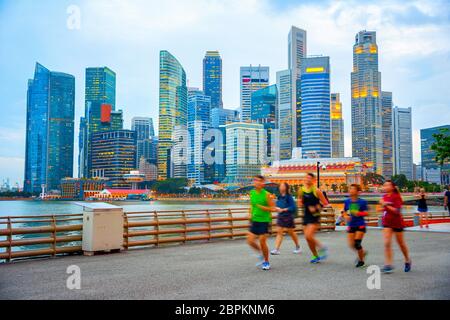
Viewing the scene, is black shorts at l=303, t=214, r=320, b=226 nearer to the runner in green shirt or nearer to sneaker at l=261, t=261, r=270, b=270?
the runner in green shirt

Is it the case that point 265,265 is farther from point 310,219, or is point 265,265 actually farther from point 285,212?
point 285,212

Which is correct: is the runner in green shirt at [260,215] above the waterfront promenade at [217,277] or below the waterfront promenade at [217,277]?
above

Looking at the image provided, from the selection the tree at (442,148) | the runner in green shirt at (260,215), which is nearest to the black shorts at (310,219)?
the runner in green shirt at (260,215)

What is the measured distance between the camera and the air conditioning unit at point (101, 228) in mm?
12844

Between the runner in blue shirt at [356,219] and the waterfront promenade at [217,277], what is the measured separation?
0.54 meters

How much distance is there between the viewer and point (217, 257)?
1239 centimetres

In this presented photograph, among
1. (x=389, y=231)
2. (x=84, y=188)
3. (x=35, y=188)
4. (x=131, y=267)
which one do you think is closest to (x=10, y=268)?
(x=131, y=267)

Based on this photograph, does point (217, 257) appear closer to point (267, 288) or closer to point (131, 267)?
point (131, 267)

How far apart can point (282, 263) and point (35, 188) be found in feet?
658

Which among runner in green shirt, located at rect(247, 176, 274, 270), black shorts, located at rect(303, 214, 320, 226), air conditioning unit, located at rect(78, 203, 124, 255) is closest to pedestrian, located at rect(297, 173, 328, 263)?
black shorts, located at rect(303, 214, 320, 226)

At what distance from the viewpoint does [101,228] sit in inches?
513

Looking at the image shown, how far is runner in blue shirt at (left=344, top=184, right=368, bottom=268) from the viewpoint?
1018cm

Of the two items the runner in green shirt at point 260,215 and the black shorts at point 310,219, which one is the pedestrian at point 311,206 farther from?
the runner in green shirt at point 260,215

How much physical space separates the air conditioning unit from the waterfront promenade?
1.51 ft
